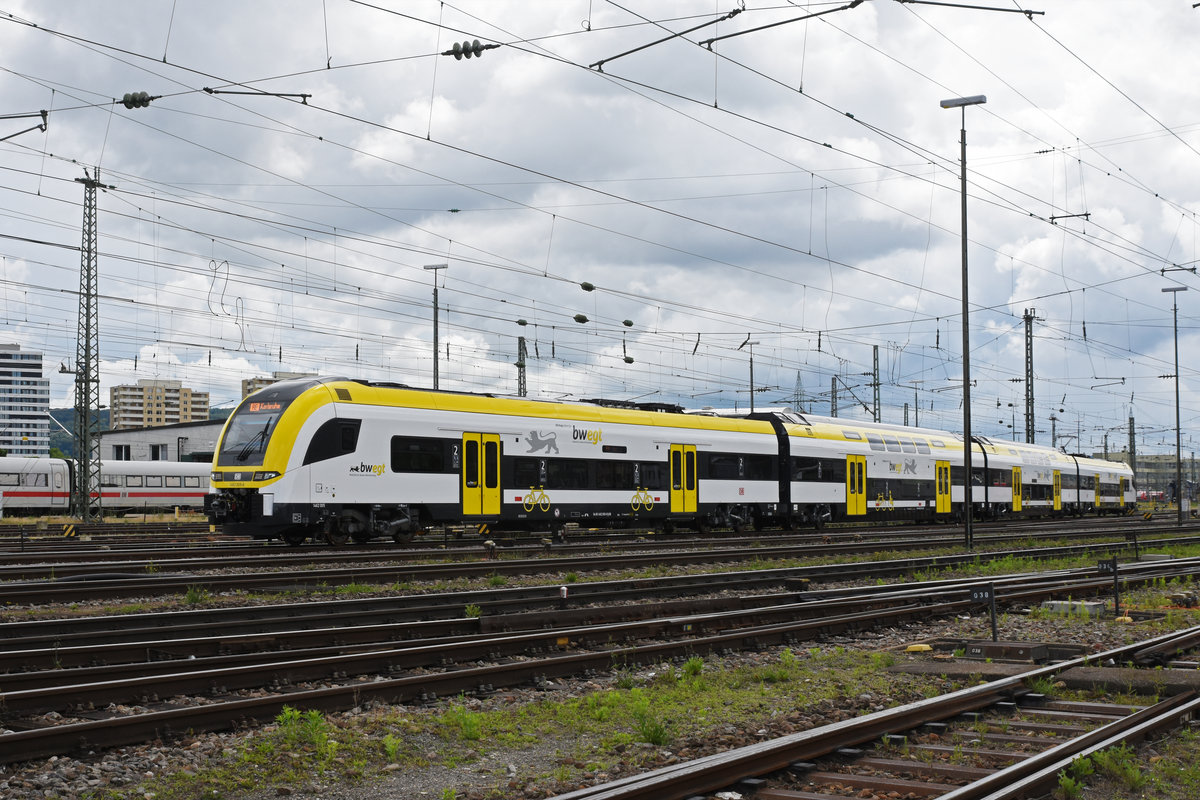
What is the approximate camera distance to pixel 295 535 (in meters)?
25.3

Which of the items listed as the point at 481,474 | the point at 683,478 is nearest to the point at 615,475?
the point at 683,478

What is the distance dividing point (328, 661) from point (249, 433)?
51.1 ft

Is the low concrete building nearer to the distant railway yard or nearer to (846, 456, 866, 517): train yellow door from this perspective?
(846, 456, 866, 517): train yellow door

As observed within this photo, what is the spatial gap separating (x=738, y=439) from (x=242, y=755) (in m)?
28.7

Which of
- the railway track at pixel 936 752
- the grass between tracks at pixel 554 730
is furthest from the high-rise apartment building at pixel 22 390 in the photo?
the railway track at pixel 936 752

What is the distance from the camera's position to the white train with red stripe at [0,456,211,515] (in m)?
54.2

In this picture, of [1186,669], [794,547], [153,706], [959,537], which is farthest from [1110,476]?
[153,706]

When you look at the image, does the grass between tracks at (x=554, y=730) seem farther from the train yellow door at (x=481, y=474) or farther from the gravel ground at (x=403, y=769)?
the train yellow door at (x=481, y=474)

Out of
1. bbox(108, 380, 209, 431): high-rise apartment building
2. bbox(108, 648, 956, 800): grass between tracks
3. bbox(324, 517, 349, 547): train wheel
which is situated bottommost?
bbox(108, 648, 956, 800): grass between tracks

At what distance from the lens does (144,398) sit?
437ft

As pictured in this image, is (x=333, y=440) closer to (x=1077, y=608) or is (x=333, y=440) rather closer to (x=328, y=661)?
(x=328, y=661)

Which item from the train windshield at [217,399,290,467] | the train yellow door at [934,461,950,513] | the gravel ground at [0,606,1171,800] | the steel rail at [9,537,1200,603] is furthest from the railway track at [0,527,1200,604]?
the train yellow door at [934,461,950,513]

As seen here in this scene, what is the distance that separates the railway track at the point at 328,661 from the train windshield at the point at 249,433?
1175 centimetres

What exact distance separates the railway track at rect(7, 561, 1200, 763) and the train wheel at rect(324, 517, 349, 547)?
38.6 ft
